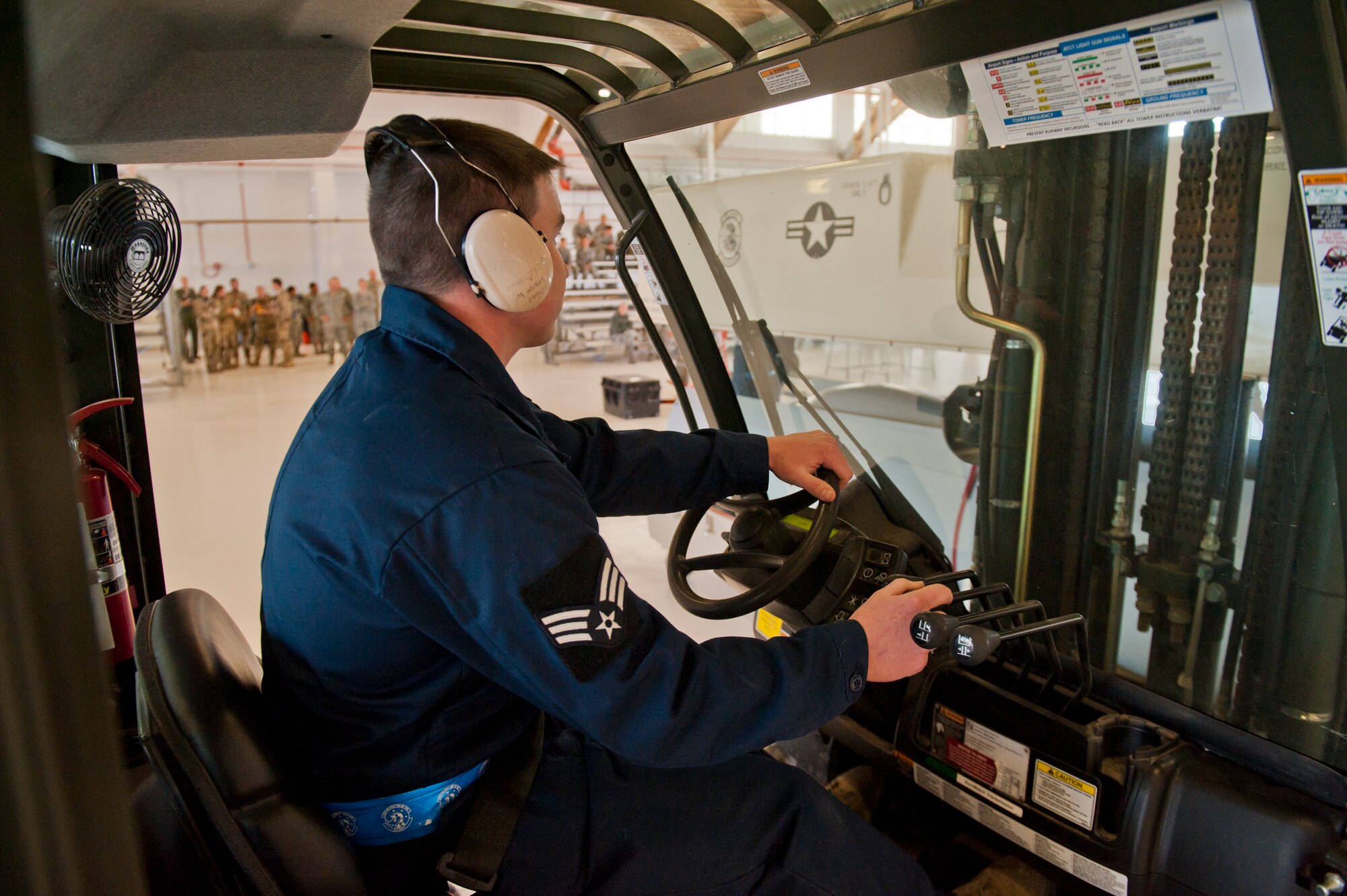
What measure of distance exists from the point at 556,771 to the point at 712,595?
108 inches

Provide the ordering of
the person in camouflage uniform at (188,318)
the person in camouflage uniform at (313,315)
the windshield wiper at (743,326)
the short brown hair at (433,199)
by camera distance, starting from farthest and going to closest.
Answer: the person in camouflage uniform at (313,315)
the person in camouflage uniform at (188,318)
the windshield wiper at (743,326)
the short brown hair at (433,199)

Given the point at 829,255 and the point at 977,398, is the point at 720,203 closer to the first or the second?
the point at 829,255

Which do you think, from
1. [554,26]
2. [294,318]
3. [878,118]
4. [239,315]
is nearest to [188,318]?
[239,315]

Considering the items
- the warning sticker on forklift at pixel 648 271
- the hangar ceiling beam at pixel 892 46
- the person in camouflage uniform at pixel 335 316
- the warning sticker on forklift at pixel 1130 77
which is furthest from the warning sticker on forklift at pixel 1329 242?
the person in camouflage uniform at pixel 335 316

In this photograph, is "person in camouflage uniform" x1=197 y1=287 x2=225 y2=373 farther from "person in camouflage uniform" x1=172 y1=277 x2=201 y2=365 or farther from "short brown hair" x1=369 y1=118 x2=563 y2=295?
"short brown hair" x1=369 y1=118 x2=563 y2=295

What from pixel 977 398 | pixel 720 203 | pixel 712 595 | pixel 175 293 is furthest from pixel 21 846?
pixel 175 293

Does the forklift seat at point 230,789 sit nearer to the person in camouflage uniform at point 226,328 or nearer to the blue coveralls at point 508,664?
the blue coveralls at point 508,664

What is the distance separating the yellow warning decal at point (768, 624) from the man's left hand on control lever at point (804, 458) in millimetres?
437

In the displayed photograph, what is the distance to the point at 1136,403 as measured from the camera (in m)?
1.71

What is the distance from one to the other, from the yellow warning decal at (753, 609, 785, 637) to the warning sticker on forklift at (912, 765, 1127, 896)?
0.50m

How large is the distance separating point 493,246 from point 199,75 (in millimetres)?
587

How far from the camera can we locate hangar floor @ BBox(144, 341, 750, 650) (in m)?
4.50

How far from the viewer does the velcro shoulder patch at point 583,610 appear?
109 centimetres

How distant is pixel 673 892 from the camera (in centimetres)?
134
